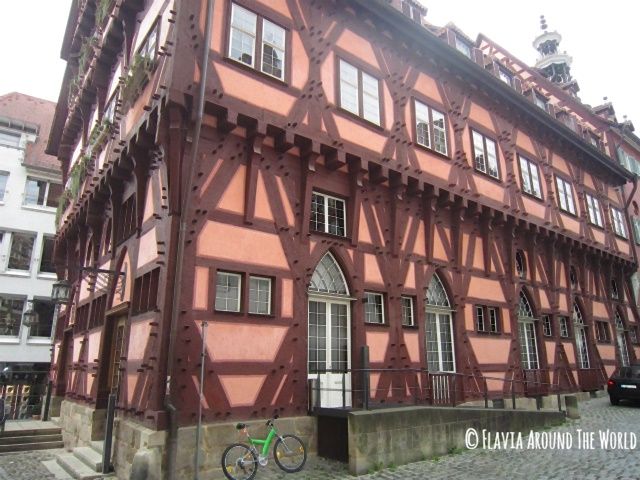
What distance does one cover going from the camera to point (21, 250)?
1088 inches

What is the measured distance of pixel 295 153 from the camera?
1067 cm

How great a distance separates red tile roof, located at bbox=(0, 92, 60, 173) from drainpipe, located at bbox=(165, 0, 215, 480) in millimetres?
24564

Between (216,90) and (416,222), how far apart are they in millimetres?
6547

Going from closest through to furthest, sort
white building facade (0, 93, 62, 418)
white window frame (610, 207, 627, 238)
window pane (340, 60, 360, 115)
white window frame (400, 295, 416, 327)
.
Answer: window pane (340, 60, 360, 115)
white window frame (400, 295, 416, 327)
white window frame (610, 207, 627, 238)
white building facade (0, 93, 62, 418)

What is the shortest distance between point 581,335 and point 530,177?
7.06 meters

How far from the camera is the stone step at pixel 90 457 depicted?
29.8ft

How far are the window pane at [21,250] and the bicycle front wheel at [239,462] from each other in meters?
25.0

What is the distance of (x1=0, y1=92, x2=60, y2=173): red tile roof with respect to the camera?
96.9 feet

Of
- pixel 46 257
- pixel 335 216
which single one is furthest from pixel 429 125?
pixel 46 257

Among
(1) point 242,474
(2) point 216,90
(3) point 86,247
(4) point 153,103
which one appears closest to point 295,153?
(2) point 216,90

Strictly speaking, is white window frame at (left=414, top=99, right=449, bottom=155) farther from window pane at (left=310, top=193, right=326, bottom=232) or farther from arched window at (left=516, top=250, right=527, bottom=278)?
arched window at (left=516, top=250, right=527, bottom=278)

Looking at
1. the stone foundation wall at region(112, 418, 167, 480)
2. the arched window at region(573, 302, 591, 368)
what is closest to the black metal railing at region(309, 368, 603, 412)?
the stone foundation wall at region(112, 418, 167, 480)

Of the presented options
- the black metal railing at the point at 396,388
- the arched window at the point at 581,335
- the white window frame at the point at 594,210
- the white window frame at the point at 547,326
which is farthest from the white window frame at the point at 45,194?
the white window frame at the point at 594,210

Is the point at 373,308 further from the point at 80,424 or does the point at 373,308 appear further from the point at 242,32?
the point at 80,424
